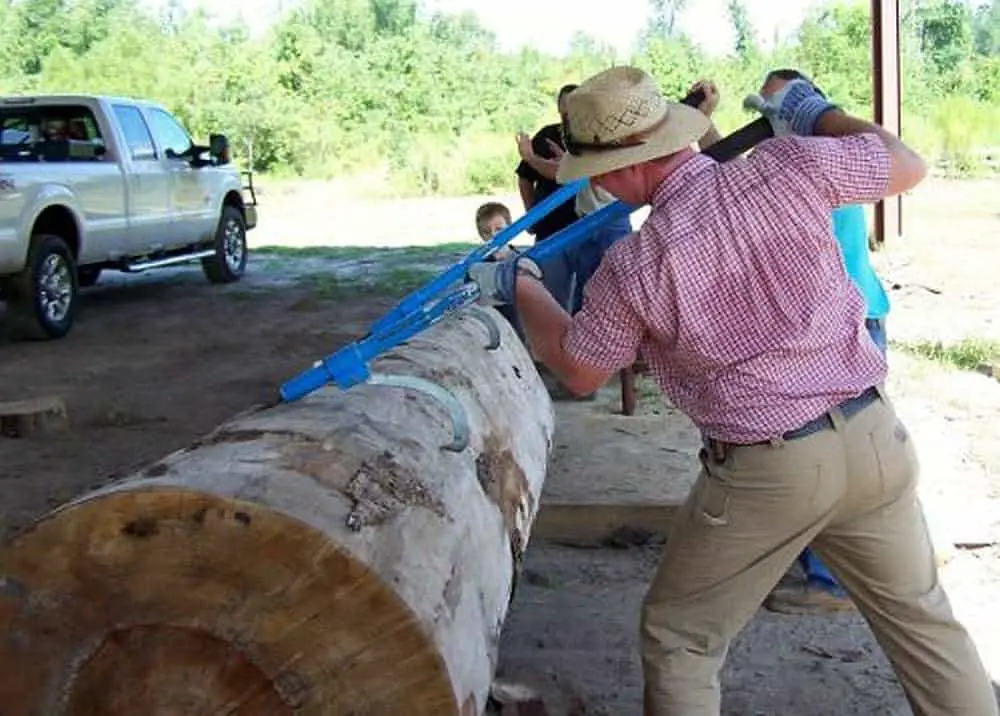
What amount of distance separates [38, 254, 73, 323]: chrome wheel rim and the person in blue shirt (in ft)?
26.2

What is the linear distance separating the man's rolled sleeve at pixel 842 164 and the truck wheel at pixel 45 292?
931cm

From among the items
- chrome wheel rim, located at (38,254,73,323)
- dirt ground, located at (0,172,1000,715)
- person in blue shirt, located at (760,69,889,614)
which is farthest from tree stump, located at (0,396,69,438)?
person in blue shirt, located at (760,69,889,614)

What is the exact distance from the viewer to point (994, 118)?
83.1ft

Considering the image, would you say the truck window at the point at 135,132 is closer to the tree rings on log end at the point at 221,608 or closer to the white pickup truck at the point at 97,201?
the white pickup truck at the point at 97,201

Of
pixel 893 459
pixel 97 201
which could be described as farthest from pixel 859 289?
pixel 97 201

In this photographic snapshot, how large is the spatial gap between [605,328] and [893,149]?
2.59 feet

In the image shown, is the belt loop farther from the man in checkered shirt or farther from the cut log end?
the cut log end

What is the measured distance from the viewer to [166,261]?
1461 cm

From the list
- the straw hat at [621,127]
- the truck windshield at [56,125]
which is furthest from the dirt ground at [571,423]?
the straw hat at [621,127]

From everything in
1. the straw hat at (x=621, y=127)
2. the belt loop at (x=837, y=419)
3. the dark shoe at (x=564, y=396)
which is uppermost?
the straw hat at (x=621, y=127)

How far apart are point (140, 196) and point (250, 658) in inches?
444

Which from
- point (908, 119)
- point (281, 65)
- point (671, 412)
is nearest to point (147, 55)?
point (281, 65)

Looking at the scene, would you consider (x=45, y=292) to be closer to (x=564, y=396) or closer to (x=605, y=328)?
(x=564, y=396)

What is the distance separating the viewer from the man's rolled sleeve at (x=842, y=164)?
3.28 metres
